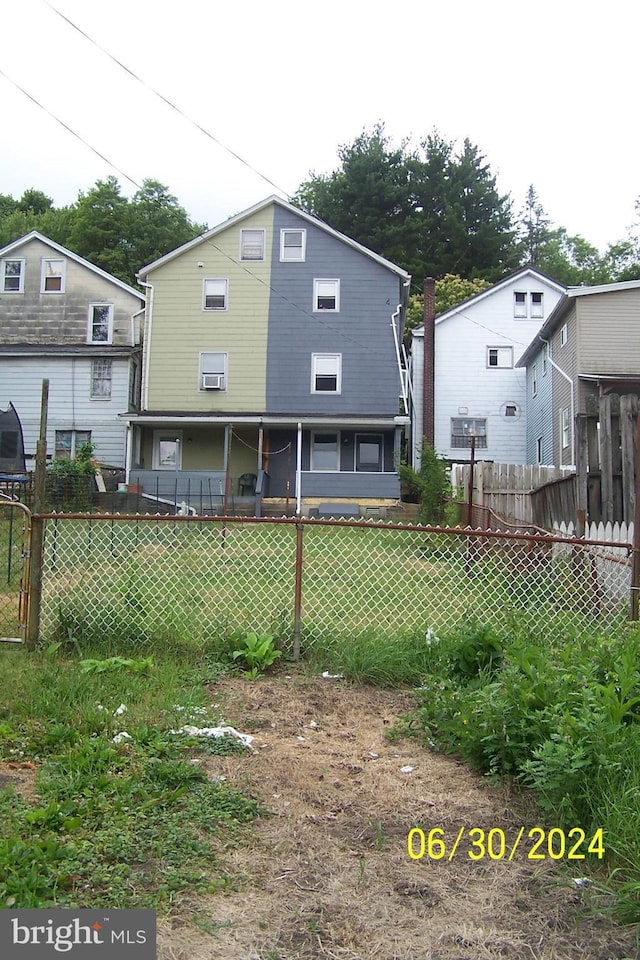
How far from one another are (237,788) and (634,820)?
171cm

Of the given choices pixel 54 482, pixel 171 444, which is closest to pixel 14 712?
pixel 54 482

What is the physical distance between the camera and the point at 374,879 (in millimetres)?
2959

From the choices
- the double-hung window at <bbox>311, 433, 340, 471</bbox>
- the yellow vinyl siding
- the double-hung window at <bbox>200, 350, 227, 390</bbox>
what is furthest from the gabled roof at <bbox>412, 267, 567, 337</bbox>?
the double-hung window at <bbox>200, 350, 227, 390</bbox>

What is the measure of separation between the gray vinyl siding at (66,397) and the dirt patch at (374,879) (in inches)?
825

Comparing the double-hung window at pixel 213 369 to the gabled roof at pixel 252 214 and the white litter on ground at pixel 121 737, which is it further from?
the white litter on ground at pixel 121 737

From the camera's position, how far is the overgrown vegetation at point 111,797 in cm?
284

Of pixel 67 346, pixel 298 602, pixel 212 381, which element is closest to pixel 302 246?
pixel 212 381

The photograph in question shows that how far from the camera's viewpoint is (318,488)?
22.3 m

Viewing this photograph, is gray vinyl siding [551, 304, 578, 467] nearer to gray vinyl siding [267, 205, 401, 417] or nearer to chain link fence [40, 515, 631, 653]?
gray vinyl siding [267, 205, 401, 417]

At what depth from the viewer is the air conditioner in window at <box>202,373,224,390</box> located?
2330 centimetres

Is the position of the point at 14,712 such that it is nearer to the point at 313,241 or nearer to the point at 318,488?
the point at 318,488

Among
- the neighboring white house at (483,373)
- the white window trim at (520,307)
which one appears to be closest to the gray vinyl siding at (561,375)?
the neighboring white house at (483,373)

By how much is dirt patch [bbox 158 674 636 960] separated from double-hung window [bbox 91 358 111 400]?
21272 millimetres

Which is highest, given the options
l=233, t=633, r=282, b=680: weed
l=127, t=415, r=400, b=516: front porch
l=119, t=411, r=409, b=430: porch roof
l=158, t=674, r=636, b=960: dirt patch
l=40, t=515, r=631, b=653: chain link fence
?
l=119, t=411, r=409, b=430: porch roof
